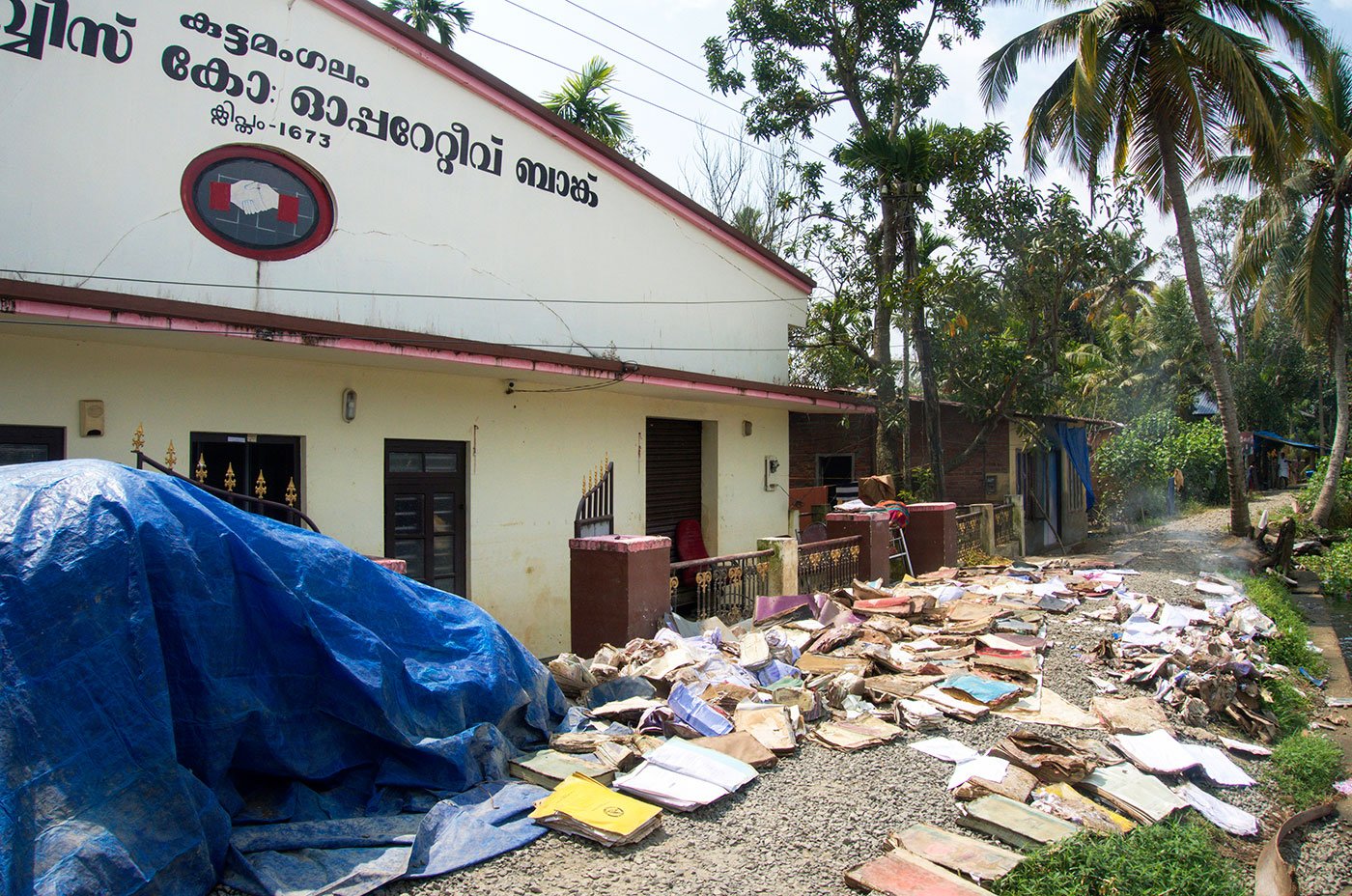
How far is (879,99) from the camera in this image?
68.8 feet

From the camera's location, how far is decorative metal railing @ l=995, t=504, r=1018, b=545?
16844mm

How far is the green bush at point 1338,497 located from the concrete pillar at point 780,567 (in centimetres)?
1832

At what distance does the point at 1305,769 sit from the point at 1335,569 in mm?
12359

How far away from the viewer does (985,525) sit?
15797 millimetres

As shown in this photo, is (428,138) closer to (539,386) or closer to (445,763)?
(539,386)

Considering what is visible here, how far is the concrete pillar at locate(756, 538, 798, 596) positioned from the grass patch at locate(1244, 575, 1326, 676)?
18.1 feet

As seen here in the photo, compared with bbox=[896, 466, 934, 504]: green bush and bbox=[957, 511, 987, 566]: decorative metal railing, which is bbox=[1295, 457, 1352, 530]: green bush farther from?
bbox=[957, 511, 987, 566]: decorative metal railing

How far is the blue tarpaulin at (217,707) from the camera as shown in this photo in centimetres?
321

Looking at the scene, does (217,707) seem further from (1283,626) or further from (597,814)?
(1283,626)

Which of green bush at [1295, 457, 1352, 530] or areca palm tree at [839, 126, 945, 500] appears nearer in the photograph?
areca palm tree at [839, 126, 945, 500]

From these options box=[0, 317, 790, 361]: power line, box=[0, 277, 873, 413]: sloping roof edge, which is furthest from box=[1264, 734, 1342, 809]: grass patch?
box=[0, 317, 790, 361]: power line

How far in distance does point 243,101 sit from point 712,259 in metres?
7.29

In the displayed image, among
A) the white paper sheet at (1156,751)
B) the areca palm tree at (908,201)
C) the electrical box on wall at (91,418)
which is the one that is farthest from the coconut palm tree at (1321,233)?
the electrical box on wall at (91,418)

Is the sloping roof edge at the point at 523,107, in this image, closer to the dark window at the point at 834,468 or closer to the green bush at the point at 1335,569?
the dark window at the point at 834,468
